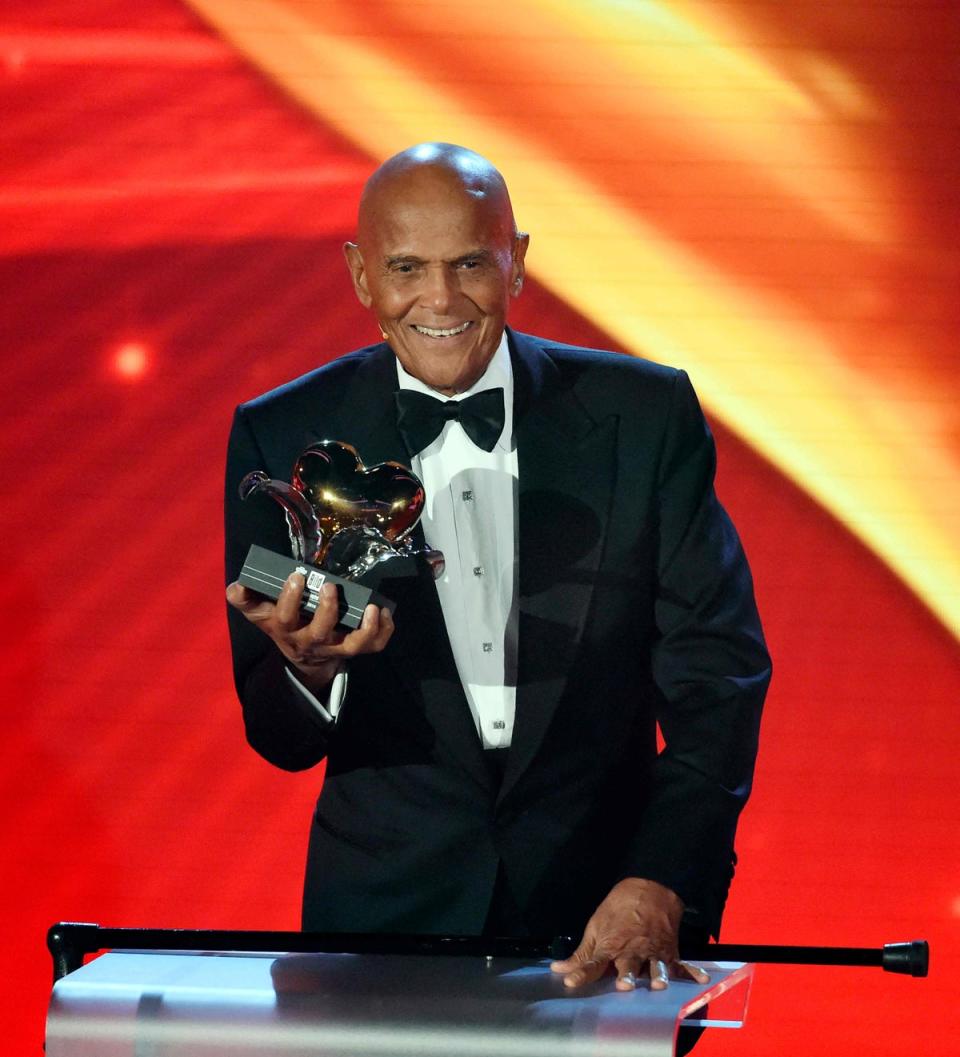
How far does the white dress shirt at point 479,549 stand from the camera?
5.79 feet

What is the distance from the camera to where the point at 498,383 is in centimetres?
192

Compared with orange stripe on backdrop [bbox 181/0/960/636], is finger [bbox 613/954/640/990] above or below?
below

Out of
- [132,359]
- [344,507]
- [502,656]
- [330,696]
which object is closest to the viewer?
[344,507]

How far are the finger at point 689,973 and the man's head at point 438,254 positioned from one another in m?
0.76

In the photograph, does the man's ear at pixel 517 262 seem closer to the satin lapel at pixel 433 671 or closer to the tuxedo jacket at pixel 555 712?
the tuxedo jacket at pixel 555 712

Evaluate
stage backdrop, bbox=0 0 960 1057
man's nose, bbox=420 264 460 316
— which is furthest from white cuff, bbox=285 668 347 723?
stage backdrop, bbox=0 0 960 1057

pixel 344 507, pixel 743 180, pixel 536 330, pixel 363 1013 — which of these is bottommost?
pixel 363 1013

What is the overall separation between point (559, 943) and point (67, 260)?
2045 millimetres

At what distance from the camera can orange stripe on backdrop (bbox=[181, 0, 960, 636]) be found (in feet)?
9.23

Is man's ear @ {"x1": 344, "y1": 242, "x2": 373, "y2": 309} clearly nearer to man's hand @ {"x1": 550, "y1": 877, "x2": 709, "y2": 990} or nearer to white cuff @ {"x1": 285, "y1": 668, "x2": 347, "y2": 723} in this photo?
white cuff @ {"x1": 285, "y1": 668, "x2": 347, "y2": 723}

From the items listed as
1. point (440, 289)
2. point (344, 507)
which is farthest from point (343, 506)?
point (440, 289)

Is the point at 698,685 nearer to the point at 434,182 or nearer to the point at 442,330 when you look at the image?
the point at 442,330

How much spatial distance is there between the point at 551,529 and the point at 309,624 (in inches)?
16.5

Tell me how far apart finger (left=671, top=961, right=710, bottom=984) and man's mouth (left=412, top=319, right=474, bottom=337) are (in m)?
0.77
